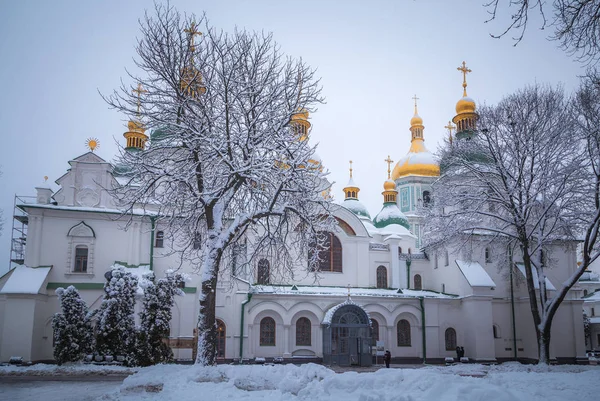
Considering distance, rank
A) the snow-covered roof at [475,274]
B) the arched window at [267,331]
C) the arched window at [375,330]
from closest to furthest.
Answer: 1. the arched window at [267,331]
2. the snow-covered roof at [475,274]
3. the arched window at [375,330]

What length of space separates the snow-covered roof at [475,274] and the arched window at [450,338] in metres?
2.87

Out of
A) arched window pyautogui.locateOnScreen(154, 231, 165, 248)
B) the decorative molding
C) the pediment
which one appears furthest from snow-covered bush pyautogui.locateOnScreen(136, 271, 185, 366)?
the decorative molding

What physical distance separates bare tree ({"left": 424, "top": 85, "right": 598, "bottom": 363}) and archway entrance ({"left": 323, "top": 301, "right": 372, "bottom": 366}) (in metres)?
5.90

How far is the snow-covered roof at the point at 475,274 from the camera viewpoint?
27.4 meters

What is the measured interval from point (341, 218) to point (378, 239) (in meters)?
Result: 5.46

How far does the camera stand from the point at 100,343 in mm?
20562

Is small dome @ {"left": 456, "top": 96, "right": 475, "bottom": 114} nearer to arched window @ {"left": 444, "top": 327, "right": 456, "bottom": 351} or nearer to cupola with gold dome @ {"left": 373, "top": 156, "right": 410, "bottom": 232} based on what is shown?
cupola with gold dome @ {"left": 373, "top": 156, "right": 410, "bottom": 232}

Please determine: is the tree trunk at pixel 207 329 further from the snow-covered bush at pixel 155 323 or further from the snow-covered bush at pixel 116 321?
the snow-covered bush at pixel 116 321

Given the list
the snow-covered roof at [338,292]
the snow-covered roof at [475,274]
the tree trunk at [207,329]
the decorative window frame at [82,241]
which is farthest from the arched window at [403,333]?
the tree trunk at [207,329]

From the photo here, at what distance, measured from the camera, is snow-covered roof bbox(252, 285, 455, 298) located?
A: 2612cm

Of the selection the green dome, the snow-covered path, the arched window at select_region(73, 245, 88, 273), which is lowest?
the snow-covered path

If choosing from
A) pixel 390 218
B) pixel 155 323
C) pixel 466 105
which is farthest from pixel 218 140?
pixel 466 105

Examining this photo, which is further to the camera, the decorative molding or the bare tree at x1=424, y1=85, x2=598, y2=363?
the decorative molding

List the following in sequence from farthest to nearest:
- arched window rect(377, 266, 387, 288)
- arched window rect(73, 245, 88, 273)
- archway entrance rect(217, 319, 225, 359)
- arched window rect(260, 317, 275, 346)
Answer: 1. arched window rect(377, 266, 387, 288)
2. arched window rect(260, 317, 275, 346)
3. archway entrance rect(217, 319, 225, 359)
4. arched window rect(73, 245, 88, 273)
